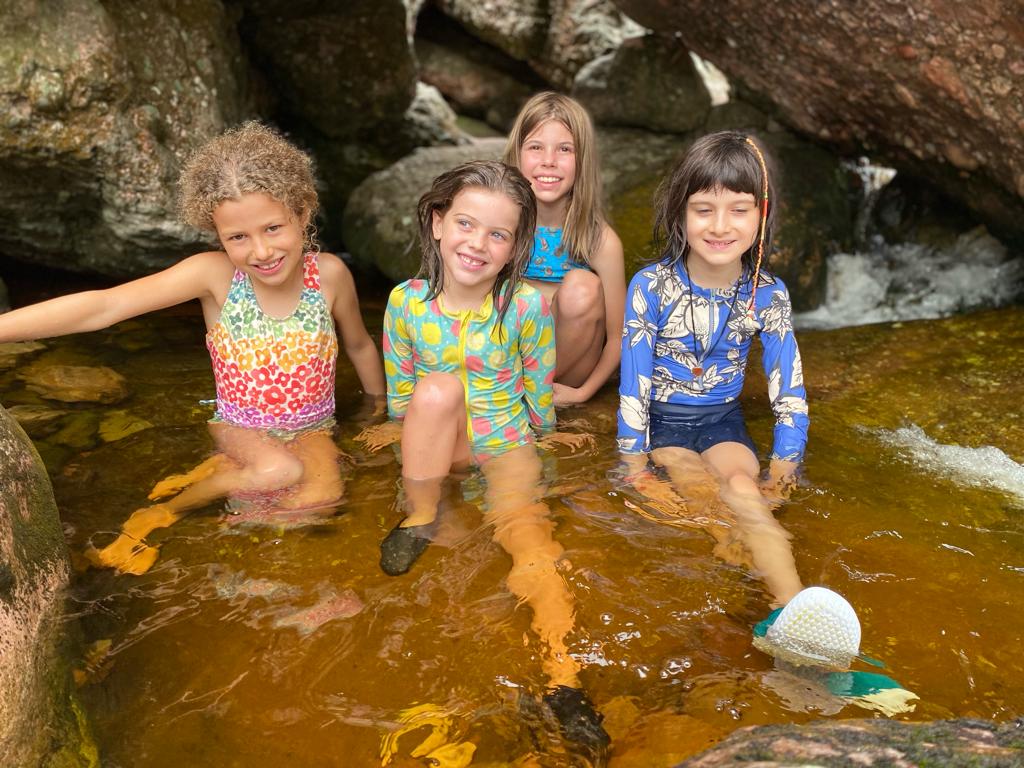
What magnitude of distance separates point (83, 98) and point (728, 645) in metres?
3.88

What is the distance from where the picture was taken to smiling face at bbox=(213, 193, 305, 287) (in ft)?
11.2

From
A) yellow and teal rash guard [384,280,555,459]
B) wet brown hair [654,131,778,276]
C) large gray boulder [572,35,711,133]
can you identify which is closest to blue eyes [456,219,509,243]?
yellow and teal rash guard [384,280,555,459]

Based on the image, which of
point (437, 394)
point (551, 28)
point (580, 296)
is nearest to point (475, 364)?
point (437, 394)

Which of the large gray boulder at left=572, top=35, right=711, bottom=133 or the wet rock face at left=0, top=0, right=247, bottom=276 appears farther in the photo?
the large gray boulder at left=572, top=35, right=711, bottom=133

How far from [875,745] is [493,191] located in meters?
2.26

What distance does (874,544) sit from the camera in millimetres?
3273

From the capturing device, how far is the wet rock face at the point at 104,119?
436 centimetres

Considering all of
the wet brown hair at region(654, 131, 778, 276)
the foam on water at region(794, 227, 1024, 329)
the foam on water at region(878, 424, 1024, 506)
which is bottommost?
the foam on water at region(878, 424, 1024, 506)

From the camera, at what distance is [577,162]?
13.6ft

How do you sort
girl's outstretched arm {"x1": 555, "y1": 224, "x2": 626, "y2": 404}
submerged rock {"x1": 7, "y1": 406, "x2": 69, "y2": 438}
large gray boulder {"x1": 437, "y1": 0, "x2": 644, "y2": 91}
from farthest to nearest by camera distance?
large gray boulder {"x1": 437, "y1": 0, "x2": 644, "y2": 91}
girl's outstretched arm {"x1": 555, "y1": 224, "x2": 626, "y2": 404}
submerged rock {"x1": 7, "y1": 406, "x2": 69, "y2": 438}

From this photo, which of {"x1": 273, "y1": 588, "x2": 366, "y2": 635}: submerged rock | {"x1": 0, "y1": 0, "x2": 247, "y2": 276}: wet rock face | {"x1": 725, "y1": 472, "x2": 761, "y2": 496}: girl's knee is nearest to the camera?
{"x1": 273, "y1": 588, "x2": 366, "y2": 635}: submerged rock

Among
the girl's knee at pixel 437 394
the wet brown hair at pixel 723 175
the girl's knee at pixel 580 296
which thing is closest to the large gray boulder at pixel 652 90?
the girl's knee at pixel 580 296

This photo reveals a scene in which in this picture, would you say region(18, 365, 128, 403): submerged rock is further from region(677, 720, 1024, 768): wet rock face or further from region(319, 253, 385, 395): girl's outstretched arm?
region(677, 720, 1024, 768): wet rock face

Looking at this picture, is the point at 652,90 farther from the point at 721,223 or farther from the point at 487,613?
the point at 487,613
